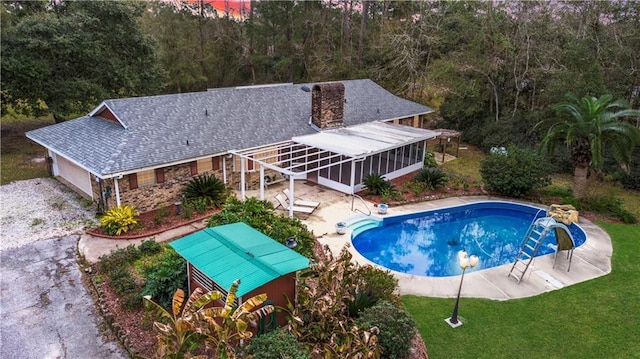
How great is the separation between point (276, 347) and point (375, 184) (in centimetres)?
1358

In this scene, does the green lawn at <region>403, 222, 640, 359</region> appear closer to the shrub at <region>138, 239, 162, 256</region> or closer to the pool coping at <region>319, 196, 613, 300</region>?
the pool coping at <region>319, 196, 613, 300</region>

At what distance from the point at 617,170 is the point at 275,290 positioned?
2367 cm

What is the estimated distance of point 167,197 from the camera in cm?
1878

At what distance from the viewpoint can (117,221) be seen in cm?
1636

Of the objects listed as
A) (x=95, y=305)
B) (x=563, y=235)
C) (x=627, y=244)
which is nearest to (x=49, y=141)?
(x=95, y=305)

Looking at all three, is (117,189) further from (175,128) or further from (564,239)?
(564,239)

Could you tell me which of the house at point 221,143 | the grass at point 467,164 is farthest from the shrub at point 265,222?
the grass at point 467,164

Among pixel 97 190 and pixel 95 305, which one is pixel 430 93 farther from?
pixel 95 305

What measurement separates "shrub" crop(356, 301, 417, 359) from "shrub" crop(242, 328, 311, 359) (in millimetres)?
1784

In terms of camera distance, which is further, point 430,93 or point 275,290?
point 430,93

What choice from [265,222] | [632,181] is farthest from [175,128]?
[632,181]

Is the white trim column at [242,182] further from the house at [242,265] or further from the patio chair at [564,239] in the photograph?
the patio chair at [564,239]

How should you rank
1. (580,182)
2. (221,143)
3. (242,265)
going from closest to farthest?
(242,265) < (221,143) < (580,182)

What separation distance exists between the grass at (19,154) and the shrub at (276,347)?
19.3 metres
